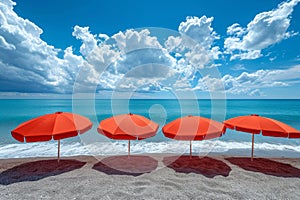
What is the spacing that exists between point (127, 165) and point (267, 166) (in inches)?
174

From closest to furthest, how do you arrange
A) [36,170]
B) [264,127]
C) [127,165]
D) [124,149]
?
[264,127]
[36,170]
[127,165]
[124,149]

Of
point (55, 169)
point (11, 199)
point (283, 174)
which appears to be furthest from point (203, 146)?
point (11, 199)

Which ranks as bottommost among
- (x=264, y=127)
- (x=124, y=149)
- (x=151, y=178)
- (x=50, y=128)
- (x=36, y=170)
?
(x=124, y=149)

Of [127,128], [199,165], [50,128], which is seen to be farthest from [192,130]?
[50,128]

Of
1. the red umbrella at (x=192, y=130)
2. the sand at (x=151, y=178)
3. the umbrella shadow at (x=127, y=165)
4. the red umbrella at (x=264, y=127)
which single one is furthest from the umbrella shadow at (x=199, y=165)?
the red umbrella at (x=264, y=127)

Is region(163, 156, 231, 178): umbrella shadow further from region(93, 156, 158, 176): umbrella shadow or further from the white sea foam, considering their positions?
the white sea foam

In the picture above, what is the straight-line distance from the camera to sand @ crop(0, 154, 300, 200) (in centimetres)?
334

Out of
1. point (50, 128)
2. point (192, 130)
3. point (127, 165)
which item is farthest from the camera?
point (127, 165)

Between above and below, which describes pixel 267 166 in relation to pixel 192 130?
below

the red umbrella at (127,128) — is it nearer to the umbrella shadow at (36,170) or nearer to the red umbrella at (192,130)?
the red umbrella at (192,130)

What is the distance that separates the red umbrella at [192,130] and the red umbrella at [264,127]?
0.77 m

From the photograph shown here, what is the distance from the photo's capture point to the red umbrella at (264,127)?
4.05 metres

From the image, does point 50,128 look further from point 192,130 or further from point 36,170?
point 192,130

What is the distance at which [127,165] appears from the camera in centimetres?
484
